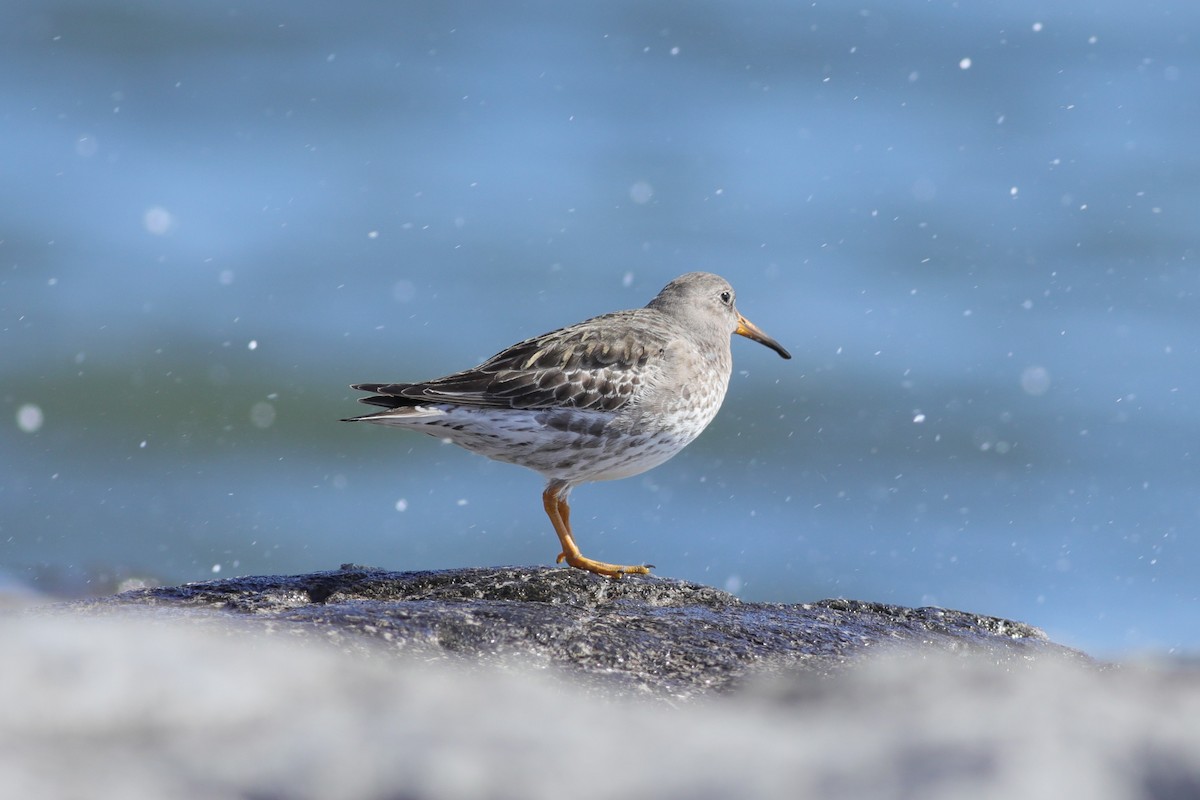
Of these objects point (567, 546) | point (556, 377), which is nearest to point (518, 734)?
point (567, 546)

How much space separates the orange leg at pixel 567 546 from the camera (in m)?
6.88

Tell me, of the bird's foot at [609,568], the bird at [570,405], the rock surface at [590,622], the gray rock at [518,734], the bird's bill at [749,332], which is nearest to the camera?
the gray rock at [518,734]

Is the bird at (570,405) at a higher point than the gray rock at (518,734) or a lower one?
higher

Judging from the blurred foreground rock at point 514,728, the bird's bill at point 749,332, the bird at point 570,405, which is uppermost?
the bird's bill at point 749,332

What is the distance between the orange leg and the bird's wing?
637mm

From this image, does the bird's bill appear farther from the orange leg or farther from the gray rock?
the gray rock

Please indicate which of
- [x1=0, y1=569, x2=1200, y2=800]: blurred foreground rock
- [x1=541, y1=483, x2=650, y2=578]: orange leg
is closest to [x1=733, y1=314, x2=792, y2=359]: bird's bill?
[x1=541, y1=483, x2=650, y2=578]: orange leg

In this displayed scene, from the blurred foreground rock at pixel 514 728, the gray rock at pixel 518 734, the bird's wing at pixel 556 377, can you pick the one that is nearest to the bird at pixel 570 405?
the bird's wing at pixel 556 377

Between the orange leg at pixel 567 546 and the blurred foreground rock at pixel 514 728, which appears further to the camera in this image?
the orange leg at pixel 567 546

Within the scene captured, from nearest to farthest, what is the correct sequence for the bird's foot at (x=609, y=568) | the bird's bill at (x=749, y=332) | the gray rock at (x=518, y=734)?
the gray rock at (x=518, y=734) < the bird's foot at (x=609, y=568) < the bird's bill at (x=749, y=332)

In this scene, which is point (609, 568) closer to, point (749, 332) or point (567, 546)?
point (567, 546)

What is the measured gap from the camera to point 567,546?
289 inches

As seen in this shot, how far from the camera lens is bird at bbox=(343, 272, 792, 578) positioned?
24.0ft

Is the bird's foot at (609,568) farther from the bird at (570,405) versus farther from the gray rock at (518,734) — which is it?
the gray rock at (518,734)
